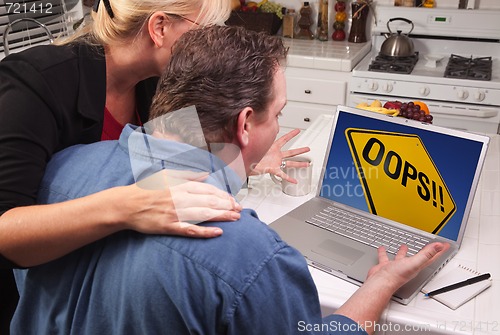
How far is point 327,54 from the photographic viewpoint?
3.29 m

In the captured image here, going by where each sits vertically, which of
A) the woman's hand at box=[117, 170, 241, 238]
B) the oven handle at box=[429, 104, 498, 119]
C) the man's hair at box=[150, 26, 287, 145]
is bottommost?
the oven handle at box=[429, 104, 498, 119]

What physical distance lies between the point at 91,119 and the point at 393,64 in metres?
2.38

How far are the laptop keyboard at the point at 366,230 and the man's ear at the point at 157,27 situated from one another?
23.4 inches

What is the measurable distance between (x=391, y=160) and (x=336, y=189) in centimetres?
19

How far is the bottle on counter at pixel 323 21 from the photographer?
3.67 m

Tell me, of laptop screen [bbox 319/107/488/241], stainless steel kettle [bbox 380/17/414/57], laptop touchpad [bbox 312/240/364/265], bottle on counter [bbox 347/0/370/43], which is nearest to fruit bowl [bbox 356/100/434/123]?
laptop screen [bbox 319/107/488/241]

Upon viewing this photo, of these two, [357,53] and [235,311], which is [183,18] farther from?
[357,53]

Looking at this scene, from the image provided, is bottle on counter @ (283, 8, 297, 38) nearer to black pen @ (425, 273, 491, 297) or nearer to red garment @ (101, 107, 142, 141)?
red garment @ (101, 107, 142, 141)

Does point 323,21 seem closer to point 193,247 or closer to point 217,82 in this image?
point 217,82

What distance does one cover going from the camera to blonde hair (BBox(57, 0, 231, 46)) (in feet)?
3.82

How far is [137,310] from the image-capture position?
73cm

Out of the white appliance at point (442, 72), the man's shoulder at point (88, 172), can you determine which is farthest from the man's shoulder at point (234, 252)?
the white appliance at point (442, 72)

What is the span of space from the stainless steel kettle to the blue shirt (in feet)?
8.72

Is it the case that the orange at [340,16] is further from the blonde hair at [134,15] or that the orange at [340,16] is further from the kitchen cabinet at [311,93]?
the blonde hair at [134,15]
